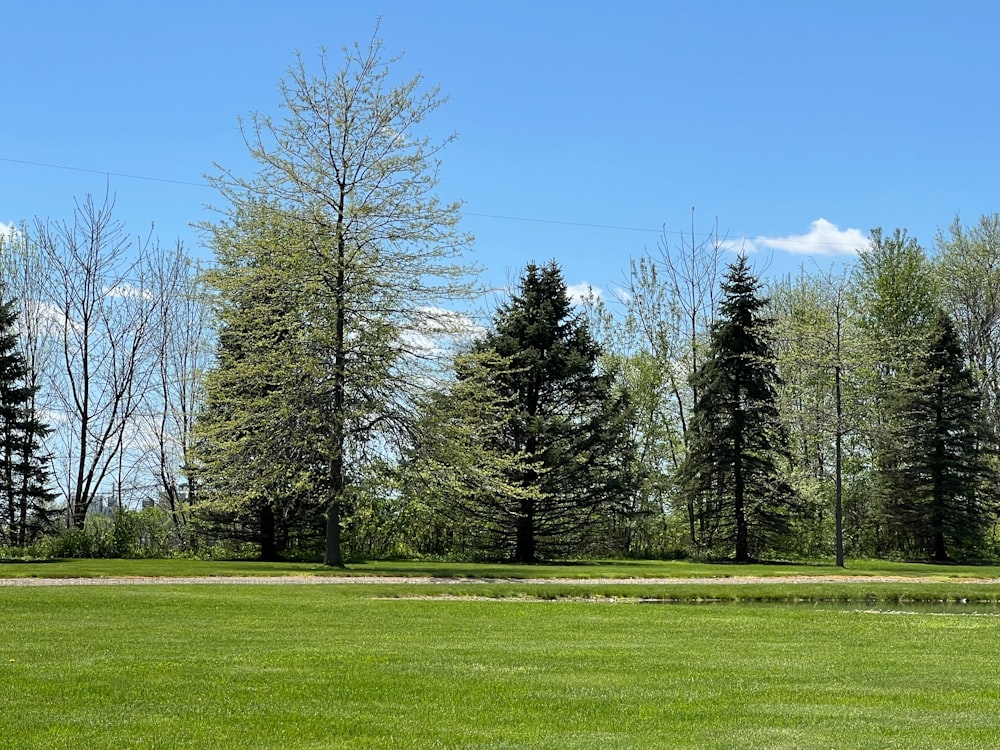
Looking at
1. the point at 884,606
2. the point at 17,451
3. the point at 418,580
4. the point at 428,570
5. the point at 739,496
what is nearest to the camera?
the point at 884,606

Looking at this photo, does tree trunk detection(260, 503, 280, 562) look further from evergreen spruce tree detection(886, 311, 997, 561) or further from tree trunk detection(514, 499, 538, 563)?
evergreen spruce tree detection(886, 311, 997, 561)

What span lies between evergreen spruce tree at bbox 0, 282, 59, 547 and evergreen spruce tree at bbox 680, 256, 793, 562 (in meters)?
21.3

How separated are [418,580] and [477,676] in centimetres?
1423

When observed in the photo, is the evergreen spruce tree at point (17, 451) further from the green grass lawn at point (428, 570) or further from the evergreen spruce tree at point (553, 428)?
the evergreen spruce tree at point (553, 428)

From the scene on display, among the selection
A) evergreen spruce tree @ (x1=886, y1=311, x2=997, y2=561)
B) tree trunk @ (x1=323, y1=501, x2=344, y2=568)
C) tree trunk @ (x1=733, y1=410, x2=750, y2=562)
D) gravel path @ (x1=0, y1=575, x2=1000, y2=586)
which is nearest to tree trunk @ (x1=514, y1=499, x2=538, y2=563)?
tree trunk @ (x1=733, y1=410, x2=750, y2=562)

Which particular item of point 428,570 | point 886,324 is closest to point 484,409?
point 428,570

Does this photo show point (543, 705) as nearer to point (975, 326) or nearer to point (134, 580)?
point (134, 580)

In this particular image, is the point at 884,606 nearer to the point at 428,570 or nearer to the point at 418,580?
the point at 418,580

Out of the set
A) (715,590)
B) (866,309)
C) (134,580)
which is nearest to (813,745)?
(715,590)

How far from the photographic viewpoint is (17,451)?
1314 inches

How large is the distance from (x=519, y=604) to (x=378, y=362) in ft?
34.3

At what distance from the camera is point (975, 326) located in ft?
Answer: 148

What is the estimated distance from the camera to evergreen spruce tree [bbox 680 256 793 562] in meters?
37.0

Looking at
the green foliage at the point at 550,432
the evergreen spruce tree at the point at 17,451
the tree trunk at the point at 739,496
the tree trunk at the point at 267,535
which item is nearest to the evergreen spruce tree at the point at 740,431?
the tree trunk at the point at 739,496
